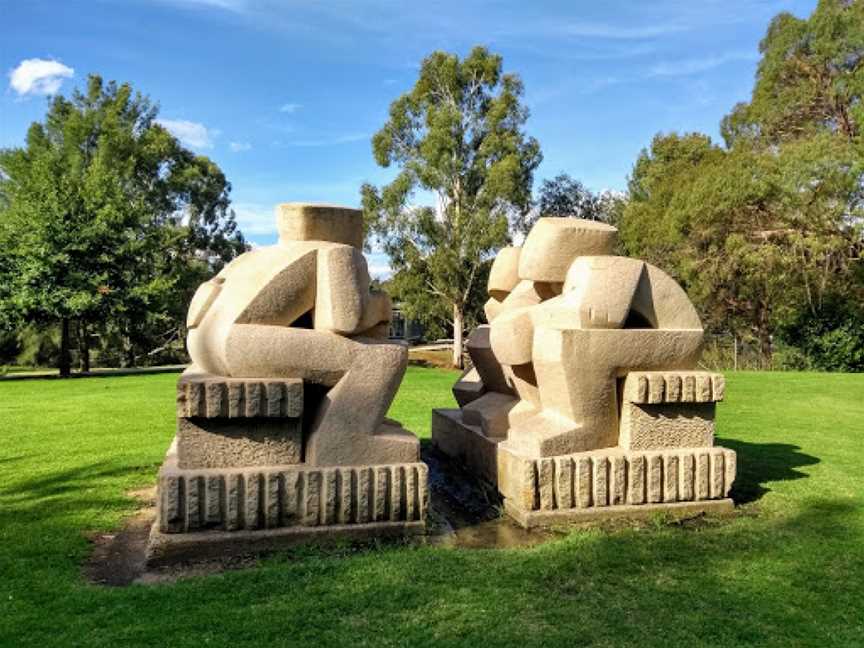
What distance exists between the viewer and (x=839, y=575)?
348 centimetres

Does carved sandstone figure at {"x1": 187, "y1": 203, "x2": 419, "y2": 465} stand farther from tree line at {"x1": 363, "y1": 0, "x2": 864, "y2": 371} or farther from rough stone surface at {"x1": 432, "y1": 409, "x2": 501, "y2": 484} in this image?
tree line at {"x1": 363, "y1": 0, "x2": 864, "y2": 371}

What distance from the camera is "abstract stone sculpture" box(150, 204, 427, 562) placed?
3830 mm

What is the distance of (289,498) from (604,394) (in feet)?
6.87

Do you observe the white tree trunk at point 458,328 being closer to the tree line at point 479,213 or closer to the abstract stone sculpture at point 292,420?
the tree line at point 479,213

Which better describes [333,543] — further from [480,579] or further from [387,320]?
[387,320]

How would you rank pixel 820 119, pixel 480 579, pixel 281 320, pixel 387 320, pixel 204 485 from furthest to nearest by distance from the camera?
pixel 820 119 → pixel 387 320 → pixel 281 320 → pixel 204 485 → pixel 480 579

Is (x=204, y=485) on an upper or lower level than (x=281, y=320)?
lower

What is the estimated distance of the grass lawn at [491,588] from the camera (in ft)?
9.16

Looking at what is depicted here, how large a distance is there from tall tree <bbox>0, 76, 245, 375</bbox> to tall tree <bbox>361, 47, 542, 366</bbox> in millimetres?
6989

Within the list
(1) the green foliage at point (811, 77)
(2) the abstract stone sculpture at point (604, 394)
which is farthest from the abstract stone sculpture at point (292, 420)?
(1) the green foliage at point (811, 77)

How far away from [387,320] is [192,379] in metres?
1.26

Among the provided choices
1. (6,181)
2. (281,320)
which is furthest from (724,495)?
(6,181)

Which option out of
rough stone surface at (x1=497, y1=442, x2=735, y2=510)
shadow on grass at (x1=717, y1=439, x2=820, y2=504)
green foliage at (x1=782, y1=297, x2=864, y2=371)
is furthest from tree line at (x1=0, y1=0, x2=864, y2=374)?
rough stone surface at (x1=497, y1=442, x2=735, y2=510)

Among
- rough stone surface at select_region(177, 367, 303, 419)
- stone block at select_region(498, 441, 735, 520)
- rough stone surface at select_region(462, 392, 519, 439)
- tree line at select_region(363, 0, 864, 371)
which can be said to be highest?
tree line at select_region(363, 0, 864, 371)
